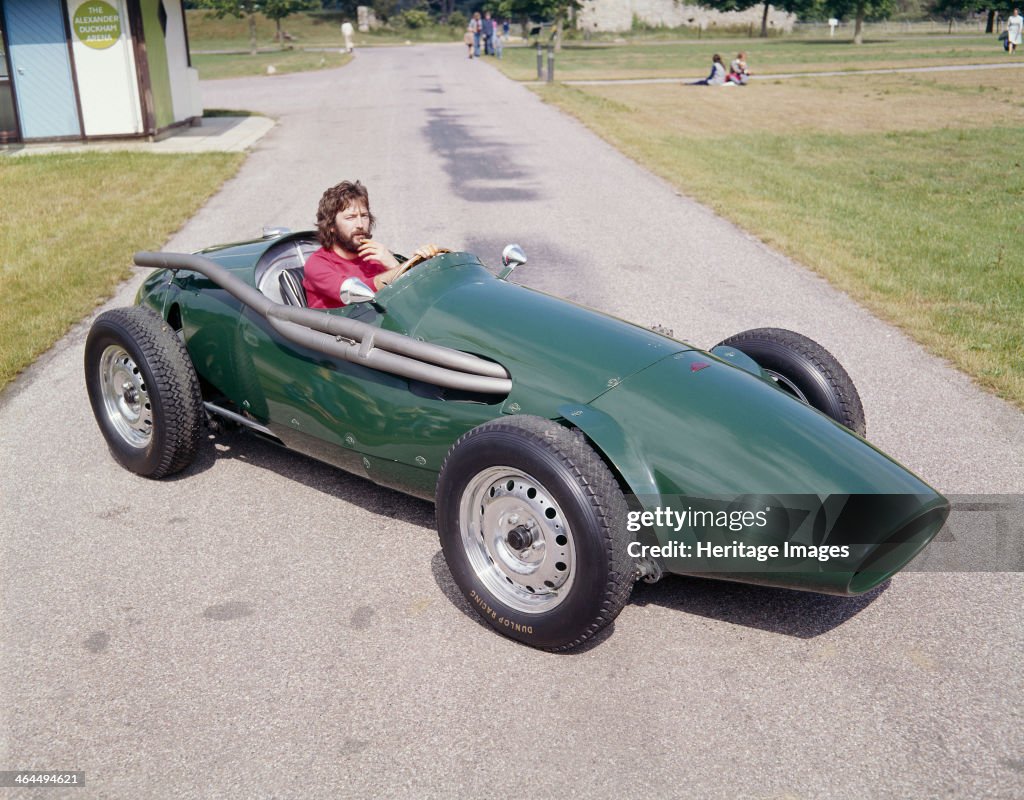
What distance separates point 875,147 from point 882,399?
47.2 feet

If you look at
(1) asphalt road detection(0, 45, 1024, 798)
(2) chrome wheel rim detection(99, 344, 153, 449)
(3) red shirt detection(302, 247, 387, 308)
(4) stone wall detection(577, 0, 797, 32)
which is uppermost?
(4) stone wall detection(577, 0, 797, 32)

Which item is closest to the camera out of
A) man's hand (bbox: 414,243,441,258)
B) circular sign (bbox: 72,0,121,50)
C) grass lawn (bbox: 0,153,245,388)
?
man's hand (bbox: 414,243,441,258)

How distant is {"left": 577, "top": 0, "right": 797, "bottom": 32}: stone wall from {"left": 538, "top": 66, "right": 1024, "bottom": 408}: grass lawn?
56966mm

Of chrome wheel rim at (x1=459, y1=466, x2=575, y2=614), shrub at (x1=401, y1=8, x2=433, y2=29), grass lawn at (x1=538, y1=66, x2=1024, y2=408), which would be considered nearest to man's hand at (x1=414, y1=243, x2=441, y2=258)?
chrome wheel rim at (x1=459, y1=466, x2=575, y2=614)

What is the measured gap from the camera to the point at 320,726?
3.41 metres

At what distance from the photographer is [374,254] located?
516cm

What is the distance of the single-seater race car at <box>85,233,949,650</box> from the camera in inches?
143

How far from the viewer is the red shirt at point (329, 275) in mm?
5035

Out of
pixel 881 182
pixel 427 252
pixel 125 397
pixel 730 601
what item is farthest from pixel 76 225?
pixel 881 182

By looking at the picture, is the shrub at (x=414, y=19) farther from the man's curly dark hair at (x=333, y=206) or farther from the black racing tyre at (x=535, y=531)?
the black racing tyre at (x=535, y=531)

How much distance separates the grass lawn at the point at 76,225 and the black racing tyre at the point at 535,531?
4.43m

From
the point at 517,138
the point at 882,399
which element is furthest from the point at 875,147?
the point at 882,399

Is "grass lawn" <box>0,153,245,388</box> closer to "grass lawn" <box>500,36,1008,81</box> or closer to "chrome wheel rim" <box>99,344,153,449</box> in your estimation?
"chrome wheel rim" <box>99,344,153,449</box>

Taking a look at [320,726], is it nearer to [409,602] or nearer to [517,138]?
[409,602]
